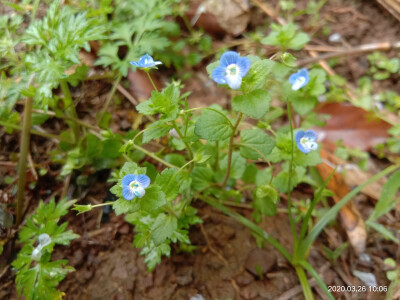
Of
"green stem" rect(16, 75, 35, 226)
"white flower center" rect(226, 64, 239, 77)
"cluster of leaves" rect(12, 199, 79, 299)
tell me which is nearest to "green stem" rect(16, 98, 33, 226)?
"green stem" rect(16, 75, 35, 226)

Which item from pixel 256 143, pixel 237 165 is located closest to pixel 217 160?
pixel 237 165

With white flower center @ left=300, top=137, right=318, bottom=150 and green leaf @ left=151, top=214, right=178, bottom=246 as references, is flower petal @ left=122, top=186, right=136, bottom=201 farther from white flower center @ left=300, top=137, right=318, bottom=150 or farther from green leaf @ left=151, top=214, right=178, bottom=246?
white flower center @ left=300, top=137, right=318, bottom=150

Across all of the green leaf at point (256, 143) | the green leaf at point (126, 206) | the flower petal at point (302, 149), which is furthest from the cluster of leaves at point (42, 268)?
the flower petal at point (302, 149)

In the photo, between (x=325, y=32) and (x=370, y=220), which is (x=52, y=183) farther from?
(x=325, y=32)

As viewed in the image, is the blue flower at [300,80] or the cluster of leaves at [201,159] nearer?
the cluster of leaves at [201,159]

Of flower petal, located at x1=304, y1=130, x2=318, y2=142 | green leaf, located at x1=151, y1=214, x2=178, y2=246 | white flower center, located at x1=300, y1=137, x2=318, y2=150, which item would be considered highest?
flower petal, located at x1=304, y1=130, x2=318, y2=142

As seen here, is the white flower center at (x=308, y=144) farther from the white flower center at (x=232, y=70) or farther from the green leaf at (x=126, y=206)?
the green leaf at (x=126, y=206)
